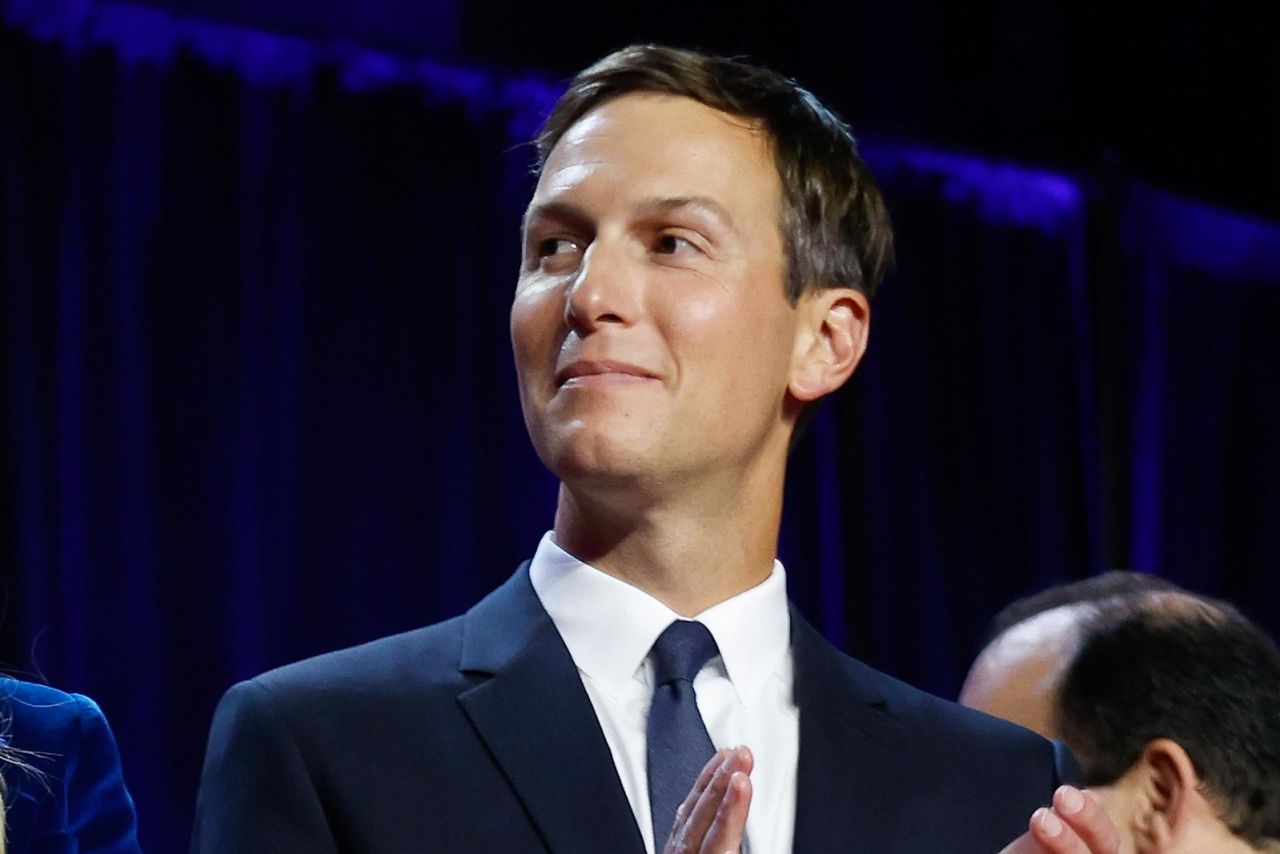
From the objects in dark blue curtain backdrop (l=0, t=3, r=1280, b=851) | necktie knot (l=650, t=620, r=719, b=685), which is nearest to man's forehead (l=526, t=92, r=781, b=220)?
necktie knot (l=650, t=620, r=719, b=685)

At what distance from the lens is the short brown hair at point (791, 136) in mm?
1658

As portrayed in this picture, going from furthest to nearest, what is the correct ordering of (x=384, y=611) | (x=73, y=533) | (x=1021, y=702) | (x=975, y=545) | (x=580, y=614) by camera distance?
1. (x=975, y=545)
2. (x=384, y=611)
3. (x=73, y=533)
4. (x=1021, y=702)
5. (x=580, y=614)

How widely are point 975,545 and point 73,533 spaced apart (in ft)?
7.27

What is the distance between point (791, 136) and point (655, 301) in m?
0.28

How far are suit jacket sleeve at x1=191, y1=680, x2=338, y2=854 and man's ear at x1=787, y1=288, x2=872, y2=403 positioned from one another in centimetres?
60

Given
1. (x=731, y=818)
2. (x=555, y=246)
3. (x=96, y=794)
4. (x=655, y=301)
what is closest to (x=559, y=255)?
(x=555, y=246)

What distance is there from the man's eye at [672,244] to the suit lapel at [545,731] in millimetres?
334

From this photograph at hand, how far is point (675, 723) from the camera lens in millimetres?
1414

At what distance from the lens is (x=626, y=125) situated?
5.34 ft

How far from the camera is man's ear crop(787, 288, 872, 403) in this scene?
1.67 metres

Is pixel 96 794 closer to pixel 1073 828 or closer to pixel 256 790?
pixel 256 790

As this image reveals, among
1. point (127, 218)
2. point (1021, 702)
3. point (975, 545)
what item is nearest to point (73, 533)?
point (127, 218)

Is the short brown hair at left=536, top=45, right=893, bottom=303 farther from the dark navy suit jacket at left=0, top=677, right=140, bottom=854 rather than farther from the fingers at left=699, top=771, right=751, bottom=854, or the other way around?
the dark navy suit jacket at left=0, top=677, right=140, bottom=854

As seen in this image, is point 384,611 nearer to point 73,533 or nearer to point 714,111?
point 73,533
